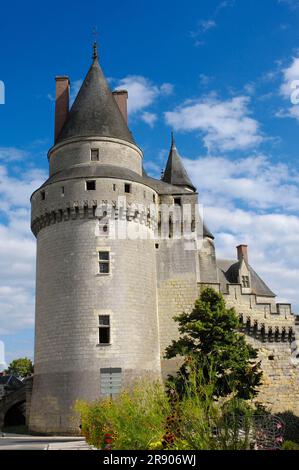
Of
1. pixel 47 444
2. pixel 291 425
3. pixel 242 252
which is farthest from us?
pixel 242 252

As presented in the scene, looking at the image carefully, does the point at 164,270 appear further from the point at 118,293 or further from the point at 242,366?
the point at 242,366

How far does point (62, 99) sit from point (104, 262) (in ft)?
35.4

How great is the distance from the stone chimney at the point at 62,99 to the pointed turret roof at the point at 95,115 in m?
1.38

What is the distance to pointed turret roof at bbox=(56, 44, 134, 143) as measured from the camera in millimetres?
27672

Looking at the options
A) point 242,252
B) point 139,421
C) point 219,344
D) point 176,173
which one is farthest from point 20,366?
point 139,421

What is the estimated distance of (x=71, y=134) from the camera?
2778cm

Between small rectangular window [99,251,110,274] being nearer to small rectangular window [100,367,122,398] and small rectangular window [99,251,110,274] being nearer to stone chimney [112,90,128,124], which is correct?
small rectangular window [100,367,122,398]

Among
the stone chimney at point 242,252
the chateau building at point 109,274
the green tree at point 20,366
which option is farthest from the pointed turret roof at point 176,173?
the green tree at point 20,366

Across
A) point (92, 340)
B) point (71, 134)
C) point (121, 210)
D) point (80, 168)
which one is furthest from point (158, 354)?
point (71, 134)

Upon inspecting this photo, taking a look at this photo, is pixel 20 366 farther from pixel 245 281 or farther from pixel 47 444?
pixel 47 444

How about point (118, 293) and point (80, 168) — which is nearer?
point (118, 293)

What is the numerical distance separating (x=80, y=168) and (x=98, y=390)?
1041 cm

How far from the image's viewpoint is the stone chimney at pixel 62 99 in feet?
99.7

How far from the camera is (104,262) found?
25281 mm
